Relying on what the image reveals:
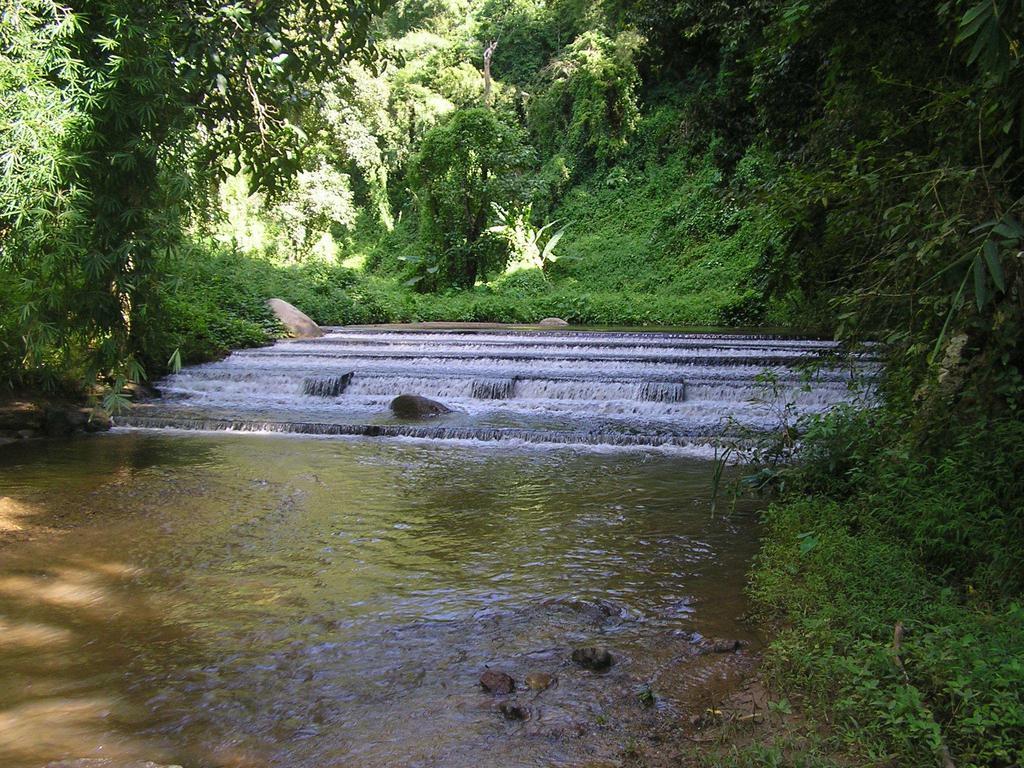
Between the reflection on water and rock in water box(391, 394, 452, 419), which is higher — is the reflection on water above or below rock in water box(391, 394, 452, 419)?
below

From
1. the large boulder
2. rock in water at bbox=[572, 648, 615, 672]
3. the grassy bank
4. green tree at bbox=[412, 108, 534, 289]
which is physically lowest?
rock in water at bbox=[572, 648, 615, 672]

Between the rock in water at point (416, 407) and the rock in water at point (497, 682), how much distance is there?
22.4 ft

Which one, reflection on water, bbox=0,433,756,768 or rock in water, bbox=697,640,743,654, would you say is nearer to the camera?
reflection on water, bbox=0,433,756,768

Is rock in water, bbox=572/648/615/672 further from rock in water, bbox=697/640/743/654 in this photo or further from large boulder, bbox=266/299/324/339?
large boulder, bbox=266/299/324/339

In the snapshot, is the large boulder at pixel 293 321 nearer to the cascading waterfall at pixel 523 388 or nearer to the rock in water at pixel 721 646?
the cascading waterfall at pixel 523 388

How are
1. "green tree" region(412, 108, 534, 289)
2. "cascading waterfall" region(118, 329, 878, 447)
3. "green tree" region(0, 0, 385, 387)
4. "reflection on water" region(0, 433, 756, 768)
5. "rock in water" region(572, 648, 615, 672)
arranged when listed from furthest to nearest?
1. "green tree" region(412, 108, 534, 289)
2. "cascading waterfall" region(118, 329, 878, 447)
3. "green tree" region(0, 0, 385, 387)
4. "rock in water" region(572, 648, 615, 672)
5. "reflection on water" region(0, 433, 756, 768)

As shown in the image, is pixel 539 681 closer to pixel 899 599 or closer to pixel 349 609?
pixel 349 609

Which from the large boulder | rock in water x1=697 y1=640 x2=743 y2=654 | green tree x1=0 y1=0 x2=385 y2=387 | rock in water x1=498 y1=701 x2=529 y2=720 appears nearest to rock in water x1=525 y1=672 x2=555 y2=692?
rock in water x1=498 y1=701 x2=529 y2=720

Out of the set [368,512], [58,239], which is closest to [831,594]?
[368,512]

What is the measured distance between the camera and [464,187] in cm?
2483

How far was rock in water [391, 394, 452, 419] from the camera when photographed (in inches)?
396

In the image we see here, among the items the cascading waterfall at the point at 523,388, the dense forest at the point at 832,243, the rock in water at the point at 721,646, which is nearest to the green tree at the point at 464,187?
the cascading waterfall at the point at 523,388

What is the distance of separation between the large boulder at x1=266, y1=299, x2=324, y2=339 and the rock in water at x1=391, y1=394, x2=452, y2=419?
723cm

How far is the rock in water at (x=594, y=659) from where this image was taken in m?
3.39
